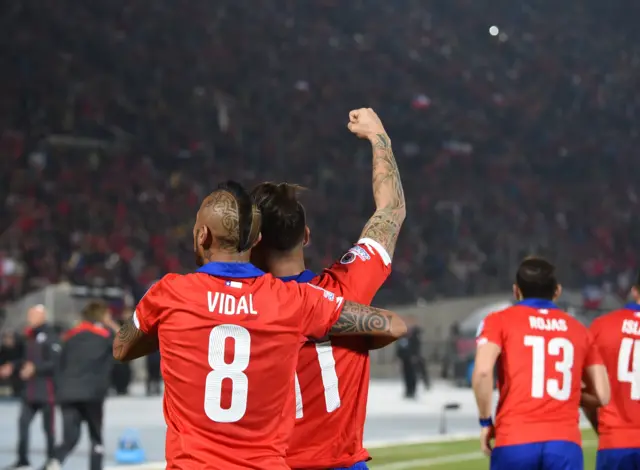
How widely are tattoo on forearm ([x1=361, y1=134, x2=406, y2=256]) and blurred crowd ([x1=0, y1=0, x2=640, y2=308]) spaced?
27943mm

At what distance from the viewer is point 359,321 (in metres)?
3.72

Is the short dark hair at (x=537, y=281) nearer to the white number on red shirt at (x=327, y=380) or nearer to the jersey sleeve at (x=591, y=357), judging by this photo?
the jersey sleeve at (x=591, y=357)

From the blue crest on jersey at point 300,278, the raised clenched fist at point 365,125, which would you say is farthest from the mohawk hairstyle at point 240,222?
the raised clenched fist at point 365,125

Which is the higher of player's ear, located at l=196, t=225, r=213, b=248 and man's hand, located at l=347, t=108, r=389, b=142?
man's hand, located at l=347, t=108, r=389, b=142

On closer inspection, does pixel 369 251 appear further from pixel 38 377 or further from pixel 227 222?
pixel 38 377

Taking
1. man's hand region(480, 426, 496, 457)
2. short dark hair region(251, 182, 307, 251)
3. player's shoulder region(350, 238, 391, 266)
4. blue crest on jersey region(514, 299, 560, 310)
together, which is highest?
short dark hair region(251, 182, 307, 251)

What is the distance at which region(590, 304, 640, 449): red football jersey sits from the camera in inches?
266

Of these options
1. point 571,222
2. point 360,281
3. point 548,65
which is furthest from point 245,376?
point 548,65

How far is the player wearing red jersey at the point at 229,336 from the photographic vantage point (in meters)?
3.58

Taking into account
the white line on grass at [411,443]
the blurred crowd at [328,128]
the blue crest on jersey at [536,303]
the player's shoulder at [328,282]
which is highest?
the blurred crowd at [328,128]

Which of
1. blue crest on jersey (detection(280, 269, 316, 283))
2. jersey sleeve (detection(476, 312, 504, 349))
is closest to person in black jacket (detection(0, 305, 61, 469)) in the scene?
jersey sleeve (detection(476, 312, 504, 349))

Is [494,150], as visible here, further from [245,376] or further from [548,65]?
[245,376]

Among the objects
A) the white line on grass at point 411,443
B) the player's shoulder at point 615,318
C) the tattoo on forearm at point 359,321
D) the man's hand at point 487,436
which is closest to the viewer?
the tattoo on forearm at point 359,321

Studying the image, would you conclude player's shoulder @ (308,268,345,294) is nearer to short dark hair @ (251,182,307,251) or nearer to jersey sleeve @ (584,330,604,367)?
short dark hair @ (251,182,307,251)
